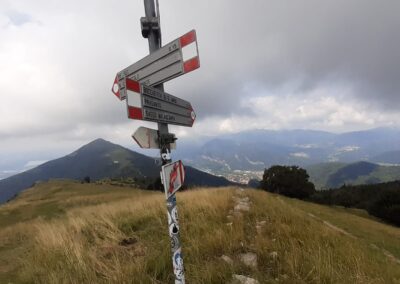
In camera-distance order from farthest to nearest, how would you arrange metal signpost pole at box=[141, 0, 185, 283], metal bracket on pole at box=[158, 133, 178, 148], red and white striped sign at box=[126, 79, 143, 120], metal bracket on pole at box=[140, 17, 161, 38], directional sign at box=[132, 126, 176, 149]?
1. metal bracket on pole at box=[140, 17, 161, 38]
2. metal bracket on pole at box=[158, 133, 178, 148]
3. metal signpost pole at box=[141, 0, 185, 283]
4. directional sign at box=[132, 126, 176, 149]
5. red and white striped sign at box=[126, 79, 143, 120]

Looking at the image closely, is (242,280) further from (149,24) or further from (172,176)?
(149,24)

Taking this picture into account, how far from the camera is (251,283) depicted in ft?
16.9

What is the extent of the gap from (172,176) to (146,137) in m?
0.60

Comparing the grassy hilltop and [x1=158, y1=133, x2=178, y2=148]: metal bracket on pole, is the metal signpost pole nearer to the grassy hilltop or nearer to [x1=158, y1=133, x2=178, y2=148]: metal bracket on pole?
[x1=158, y1=133, x2=178, y2=148]: metal bracket on pole

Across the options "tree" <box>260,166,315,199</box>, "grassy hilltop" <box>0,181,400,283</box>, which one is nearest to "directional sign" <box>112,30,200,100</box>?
Answer: "grassy hilltop" <box>0,181,400,283</box>

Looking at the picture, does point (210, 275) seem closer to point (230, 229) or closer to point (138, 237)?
point (230, 229)

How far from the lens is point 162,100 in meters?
4.69

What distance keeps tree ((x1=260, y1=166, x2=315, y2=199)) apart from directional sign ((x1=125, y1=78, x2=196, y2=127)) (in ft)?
238

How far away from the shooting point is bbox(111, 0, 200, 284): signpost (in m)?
4.11

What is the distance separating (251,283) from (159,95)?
10.2 feet

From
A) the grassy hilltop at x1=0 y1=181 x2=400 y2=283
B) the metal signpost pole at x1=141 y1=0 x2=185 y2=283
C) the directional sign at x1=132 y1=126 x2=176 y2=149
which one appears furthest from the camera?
the grassy hilltop at x1=0 y1=181 x2=400 y2=283

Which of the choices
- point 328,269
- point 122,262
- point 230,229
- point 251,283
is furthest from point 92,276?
point 328,269

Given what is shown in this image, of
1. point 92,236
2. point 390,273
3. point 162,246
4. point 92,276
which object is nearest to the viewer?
point 92,276

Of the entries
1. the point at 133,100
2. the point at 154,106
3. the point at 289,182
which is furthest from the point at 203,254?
the point at 289,182
